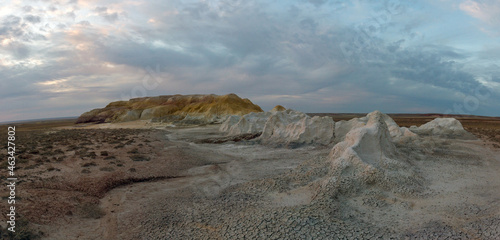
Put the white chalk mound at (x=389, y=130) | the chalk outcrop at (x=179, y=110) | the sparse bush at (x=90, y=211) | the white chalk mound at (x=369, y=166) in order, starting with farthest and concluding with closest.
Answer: the chalk outcrop at (x=179, y=110) < the white chalk mound at (x=389, y=130) < the white chalk mound at (x=369, y=166) < the sparse bush at (x=90, y=211)

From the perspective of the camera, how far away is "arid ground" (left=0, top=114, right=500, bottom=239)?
23.7 ft

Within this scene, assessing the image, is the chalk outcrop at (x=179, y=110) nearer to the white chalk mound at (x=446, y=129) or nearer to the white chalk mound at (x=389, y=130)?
the white chalk mound at (x=389, y=130)

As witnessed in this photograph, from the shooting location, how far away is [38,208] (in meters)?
8.31

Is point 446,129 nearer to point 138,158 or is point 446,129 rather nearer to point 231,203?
point 231,203

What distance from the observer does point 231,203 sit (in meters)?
9.55

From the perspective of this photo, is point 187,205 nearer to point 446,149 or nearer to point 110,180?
point 110,180

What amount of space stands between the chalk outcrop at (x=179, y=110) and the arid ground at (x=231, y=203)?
41.4 metres

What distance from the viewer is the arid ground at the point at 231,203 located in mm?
7215

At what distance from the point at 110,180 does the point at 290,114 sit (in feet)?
61.4

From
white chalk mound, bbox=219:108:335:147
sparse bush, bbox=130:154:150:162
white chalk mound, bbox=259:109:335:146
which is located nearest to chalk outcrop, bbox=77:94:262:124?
white chalk mound, bbox=219:108:335:147

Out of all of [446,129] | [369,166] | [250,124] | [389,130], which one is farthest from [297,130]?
[446,129]

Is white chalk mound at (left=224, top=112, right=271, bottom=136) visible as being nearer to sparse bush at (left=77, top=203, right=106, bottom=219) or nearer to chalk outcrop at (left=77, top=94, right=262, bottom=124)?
sparse bush at (left=77, top=203, right=106, bottom=219)

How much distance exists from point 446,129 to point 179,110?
59.6 meters

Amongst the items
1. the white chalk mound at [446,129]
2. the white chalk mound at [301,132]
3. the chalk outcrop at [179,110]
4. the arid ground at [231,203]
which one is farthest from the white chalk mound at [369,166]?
the chalk outcrop at [179,110]
